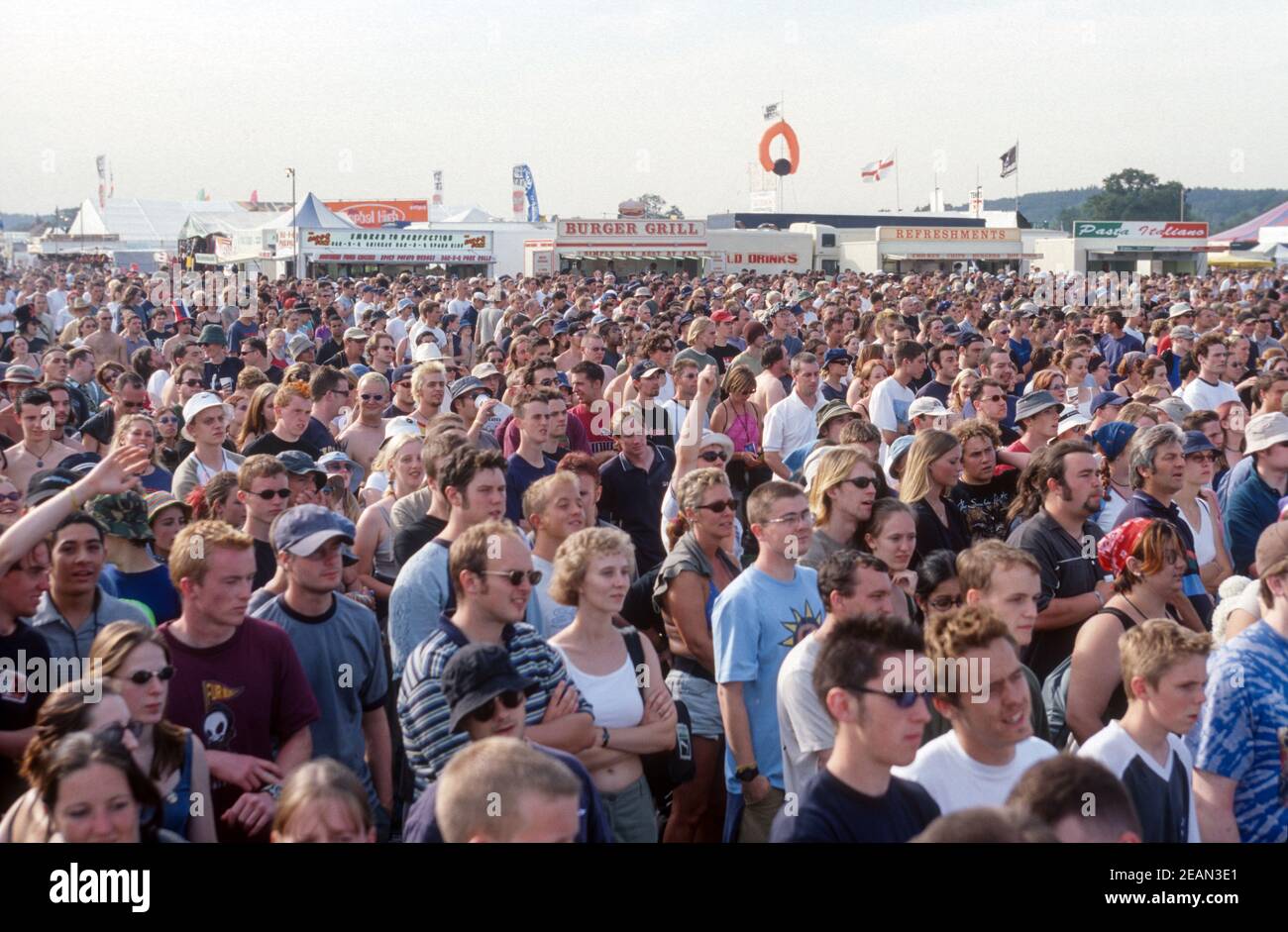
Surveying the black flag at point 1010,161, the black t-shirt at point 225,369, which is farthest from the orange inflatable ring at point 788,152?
the black t-shirt at point 225,369

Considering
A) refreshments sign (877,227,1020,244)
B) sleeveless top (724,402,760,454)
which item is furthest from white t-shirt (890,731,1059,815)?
refreshments sign (877,227,1020,244)

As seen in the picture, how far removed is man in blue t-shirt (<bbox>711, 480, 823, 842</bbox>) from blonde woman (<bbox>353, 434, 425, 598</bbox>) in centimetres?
184

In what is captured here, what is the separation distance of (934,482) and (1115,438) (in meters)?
1.43

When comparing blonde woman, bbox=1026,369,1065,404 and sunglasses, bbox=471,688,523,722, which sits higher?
blonde woman, bbox=1026,369,1065,404

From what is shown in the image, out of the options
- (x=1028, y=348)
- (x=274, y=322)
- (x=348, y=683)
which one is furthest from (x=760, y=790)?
(x=274, y=322)

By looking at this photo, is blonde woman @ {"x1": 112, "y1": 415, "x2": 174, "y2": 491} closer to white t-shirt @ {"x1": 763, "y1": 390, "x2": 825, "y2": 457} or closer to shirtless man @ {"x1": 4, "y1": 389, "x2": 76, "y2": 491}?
shirtless man @ {"x1": 4, "y1": 389, "x2": 76, "y2": 491}

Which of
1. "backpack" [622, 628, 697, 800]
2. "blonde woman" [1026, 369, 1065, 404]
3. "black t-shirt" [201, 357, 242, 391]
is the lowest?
"backpack" [622, 628, 697, 800]

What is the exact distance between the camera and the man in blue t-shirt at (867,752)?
11.3 feet

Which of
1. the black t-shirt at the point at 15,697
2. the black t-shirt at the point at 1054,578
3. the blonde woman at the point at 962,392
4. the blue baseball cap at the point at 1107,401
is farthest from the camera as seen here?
the blonde woman at the point at 962,392

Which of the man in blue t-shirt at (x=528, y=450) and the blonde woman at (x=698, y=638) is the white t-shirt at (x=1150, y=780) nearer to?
the blonde woman at (x=698, y=638)

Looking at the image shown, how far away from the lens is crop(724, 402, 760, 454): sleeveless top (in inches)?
382

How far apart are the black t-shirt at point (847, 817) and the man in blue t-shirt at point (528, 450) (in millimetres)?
4040
